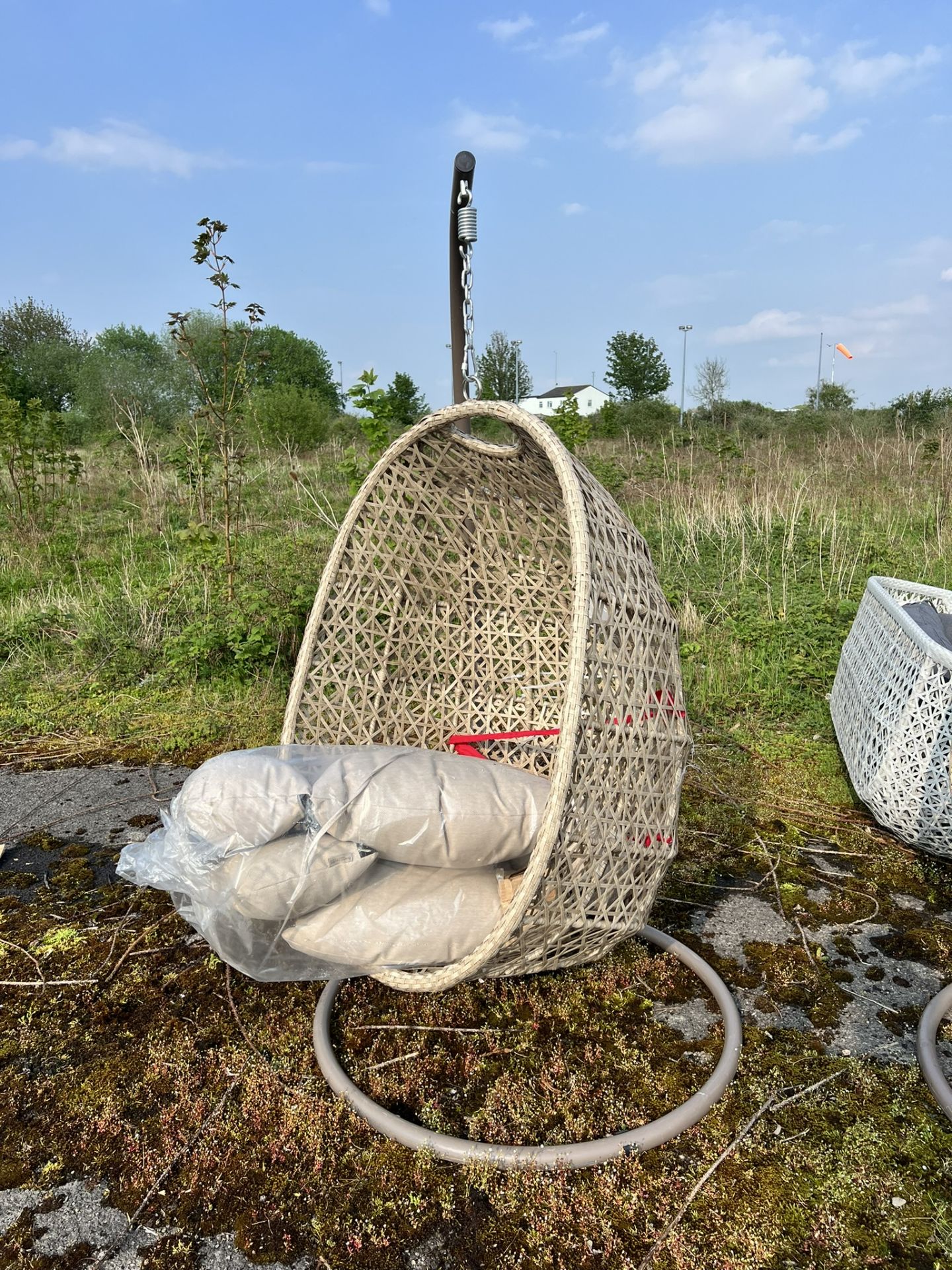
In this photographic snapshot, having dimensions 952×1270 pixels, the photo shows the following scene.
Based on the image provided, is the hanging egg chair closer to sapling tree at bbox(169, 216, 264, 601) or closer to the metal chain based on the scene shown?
the metal chain

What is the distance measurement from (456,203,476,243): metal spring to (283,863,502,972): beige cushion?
1.56 meters

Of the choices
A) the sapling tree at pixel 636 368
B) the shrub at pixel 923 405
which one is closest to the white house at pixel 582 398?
the sapling tree at pixel 636 368

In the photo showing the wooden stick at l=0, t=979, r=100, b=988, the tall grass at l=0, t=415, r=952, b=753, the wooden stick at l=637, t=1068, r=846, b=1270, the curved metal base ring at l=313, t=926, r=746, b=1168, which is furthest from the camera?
the tall grass at l=0, t=415, r=952, b=753

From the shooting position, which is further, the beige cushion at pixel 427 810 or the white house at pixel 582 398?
the white house at pixel 582 398

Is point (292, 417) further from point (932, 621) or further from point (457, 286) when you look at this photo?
point (932, 621)

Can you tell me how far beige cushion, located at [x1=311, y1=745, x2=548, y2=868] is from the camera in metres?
1.44

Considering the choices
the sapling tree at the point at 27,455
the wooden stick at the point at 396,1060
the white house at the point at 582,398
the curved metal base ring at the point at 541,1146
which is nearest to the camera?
the curved metal base ring at the point at 541,1146

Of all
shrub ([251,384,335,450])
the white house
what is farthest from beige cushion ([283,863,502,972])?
the white house

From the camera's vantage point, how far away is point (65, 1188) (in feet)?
4.09

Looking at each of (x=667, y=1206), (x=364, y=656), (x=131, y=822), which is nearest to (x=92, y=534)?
(x=131, y=822)

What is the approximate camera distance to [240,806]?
1.39 m

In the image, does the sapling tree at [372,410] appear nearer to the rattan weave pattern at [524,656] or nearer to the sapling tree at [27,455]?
the rattan weave pattern at [524,656]

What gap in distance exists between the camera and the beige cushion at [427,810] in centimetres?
144

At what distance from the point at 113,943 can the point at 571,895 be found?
1.18 meters
